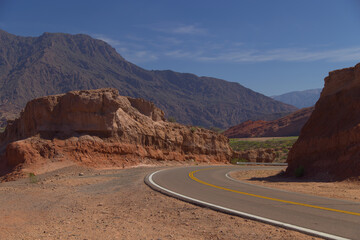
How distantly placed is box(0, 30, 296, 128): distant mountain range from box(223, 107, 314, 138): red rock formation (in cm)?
3005

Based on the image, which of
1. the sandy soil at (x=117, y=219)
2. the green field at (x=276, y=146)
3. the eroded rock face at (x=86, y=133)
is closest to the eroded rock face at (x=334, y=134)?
the sandy soil at (x=117, y=219)

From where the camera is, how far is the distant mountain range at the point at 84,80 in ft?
449

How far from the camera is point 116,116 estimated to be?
29062 mm

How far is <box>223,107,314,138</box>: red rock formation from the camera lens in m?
114

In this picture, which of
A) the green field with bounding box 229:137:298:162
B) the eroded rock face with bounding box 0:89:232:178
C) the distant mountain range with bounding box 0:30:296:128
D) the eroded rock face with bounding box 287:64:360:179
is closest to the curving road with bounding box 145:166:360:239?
the eroded rock face with bounding box 287:64:360:179

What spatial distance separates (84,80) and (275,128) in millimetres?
84145

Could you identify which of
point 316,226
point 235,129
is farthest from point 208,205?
point 235,129

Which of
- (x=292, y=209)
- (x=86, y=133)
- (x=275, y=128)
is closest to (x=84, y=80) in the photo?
(x=275, y=128)

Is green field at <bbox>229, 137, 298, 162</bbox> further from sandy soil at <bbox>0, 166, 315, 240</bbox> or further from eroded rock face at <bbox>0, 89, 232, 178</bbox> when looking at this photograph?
sandy soil at <bbox>0, 166, 315, 240</bbox>

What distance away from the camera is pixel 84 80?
14500cm

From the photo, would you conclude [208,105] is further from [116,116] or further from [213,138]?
[116,116]

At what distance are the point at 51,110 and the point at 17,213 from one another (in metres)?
19.2

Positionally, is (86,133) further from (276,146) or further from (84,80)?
(84,80)

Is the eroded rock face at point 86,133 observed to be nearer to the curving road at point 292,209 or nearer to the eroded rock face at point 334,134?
the eroded rock face at point 334,134
